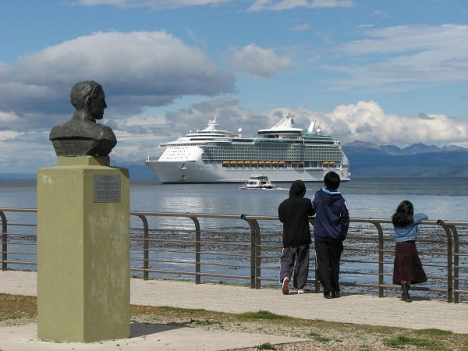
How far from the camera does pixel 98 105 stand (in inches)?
296

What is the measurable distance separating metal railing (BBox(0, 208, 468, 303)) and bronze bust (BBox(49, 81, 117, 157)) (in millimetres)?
3724

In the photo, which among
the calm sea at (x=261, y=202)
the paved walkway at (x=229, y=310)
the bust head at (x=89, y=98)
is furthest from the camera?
the calm sea at (x=261, y=202)

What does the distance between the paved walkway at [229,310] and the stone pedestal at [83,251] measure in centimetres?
19

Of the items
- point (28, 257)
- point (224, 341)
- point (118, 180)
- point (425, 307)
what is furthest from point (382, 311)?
point (28, 257)

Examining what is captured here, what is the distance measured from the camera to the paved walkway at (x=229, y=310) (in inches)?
274

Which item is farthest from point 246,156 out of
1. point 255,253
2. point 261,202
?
point 255,253

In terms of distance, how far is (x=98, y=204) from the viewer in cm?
709

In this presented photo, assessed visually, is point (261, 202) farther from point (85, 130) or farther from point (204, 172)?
point (85, 130)

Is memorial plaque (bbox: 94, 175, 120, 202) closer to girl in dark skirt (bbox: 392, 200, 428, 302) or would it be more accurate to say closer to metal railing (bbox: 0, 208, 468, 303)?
metal railing (bbox: 0, 208, 468, 303)

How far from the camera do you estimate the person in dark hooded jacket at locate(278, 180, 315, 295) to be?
1083 centimetres

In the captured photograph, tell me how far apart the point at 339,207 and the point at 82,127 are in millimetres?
4175

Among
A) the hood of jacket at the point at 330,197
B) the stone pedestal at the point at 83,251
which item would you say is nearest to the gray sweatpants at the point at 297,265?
the hood of jacket at the point at 330,197

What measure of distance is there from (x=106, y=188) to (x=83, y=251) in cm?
58

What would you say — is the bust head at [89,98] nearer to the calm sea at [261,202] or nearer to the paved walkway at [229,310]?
the paved walkway at [229,310]
